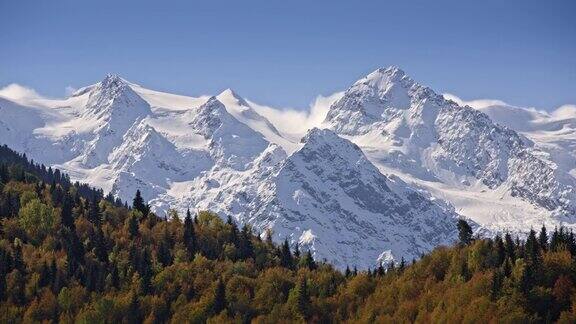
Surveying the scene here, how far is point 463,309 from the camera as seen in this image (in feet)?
647

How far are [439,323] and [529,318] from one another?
15812 mm

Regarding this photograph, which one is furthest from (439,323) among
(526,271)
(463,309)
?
(526,271)

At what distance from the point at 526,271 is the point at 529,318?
418 inches

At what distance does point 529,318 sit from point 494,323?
590cm

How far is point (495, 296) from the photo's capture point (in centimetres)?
19875

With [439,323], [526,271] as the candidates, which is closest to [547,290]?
[526,271]

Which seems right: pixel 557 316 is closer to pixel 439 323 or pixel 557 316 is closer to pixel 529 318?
pixel 529 318

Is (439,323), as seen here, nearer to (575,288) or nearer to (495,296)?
(495,296)

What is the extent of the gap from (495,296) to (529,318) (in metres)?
10.0

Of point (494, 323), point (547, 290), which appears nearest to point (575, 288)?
point (547, 290)

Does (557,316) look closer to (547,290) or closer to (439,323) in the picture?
(547,290)

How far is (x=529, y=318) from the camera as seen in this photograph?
623 feet

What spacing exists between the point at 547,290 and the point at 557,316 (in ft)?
17.5

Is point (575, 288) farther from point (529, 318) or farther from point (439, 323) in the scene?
point (439, 323)
